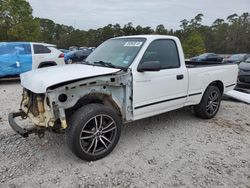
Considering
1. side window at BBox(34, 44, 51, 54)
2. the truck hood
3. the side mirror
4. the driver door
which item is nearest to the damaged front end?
the truck hood

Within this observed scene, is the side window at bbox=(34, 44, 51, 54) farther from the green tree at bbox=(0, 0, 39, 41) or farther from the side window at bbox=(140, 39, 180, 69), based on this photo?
the green tree at bbox=(0, 0, 39, 41)

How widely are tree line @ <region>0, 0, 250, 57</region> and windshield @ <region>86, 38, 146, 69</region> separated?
90.8ft

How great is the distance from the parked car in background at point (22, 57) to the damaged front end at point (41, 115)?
257 inches

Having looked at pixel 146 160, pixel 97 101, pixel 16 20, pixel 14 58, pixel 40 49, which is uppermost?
pixel 16 20

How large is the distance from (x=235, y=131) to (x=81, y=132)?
126 inches

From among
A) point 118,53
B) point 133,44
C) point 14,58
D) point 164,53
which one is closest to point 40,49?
point 14,58

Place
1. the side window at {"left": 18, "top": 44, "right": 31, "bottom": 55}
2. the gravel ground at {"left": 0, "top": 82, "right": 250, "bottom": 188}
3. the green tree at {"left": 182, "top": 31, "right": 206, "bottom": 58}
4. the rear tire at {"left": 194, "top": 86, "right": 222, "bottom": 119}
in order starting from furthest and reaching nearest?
the green tree at {"left": 182, "top": 31, "right": 206, "bottom": 58}, the side window at {"left": 18, "top": 44, "right": 31, "bottom": 55}, the rear tire at {"left": 194, "top": 86, "right": 222, "bottom": 119}, the gravel ground at {"left": 0, "top": 82, "right": 250, "bottom": 188}

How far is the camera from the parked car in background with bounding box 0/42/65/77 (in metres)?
10.0

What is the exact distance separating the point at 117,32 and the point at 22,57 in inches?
1529

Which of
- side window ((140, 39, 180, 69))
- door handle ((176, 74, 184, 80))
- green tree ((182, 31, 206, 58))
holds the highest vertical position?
side window ((140, 39, 180, 69))

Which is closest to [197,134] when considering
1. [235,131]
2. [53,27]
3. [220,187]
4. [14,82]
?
[235,131]

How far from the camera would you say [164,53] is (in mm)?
4801

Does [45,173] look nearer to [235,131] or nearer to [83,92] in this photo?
[83,92]

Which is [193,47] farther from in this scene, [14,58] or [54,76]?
[54,76]
